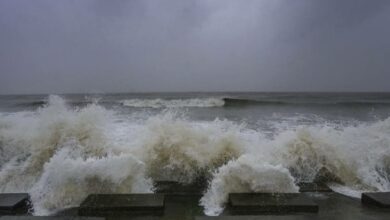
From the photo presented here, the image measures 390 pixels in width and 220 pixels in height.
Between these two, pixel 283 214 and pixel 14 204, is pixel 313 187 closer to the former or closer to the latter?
pixel 283 214

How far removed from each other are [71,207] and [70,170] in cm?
49

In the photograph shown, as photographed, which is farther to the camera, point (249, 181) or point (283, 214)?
point (249, 181)

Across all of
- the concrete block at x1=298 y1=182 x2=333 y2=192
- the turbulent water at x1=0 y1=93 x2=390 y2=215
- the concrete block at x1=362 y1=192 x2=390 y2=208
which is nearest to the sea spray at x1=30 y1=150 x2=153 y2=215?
the turbulent water at x1=0 y1=93 x2=390 y2=215

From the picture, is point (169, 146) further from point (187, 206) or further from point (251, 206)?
point (251, 206)

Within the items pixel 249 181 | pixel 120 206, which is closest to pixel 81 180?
pixel 120 206

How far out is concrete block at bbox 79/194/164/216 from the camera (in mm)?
3098

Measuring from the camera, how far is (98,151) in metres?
4.97

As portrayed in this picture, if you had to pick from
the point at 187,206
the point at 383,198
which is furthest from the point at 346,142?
the point at 187,206

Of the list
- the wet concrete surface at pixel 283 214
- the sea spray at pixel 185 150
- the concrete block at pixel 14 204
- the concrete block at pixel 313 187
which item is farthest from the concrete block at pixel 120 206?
the concrete block at pixel 313 187

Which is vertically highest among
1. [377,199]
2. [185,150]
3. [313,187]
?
[185,150]

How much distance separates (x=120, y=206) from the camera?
312 centimetres

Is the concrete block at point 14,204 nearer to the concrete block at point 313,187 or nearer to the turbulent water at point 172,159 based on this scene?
the turbulent water at point 172,159

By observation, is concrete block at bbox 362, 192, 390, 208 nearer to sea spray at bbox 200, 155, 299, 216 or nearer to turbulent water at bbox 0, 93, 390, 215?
turbulent water at bbox 0, 93, 390, 215

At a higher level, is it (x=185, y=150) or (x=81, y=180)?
(x=185, y=150)
